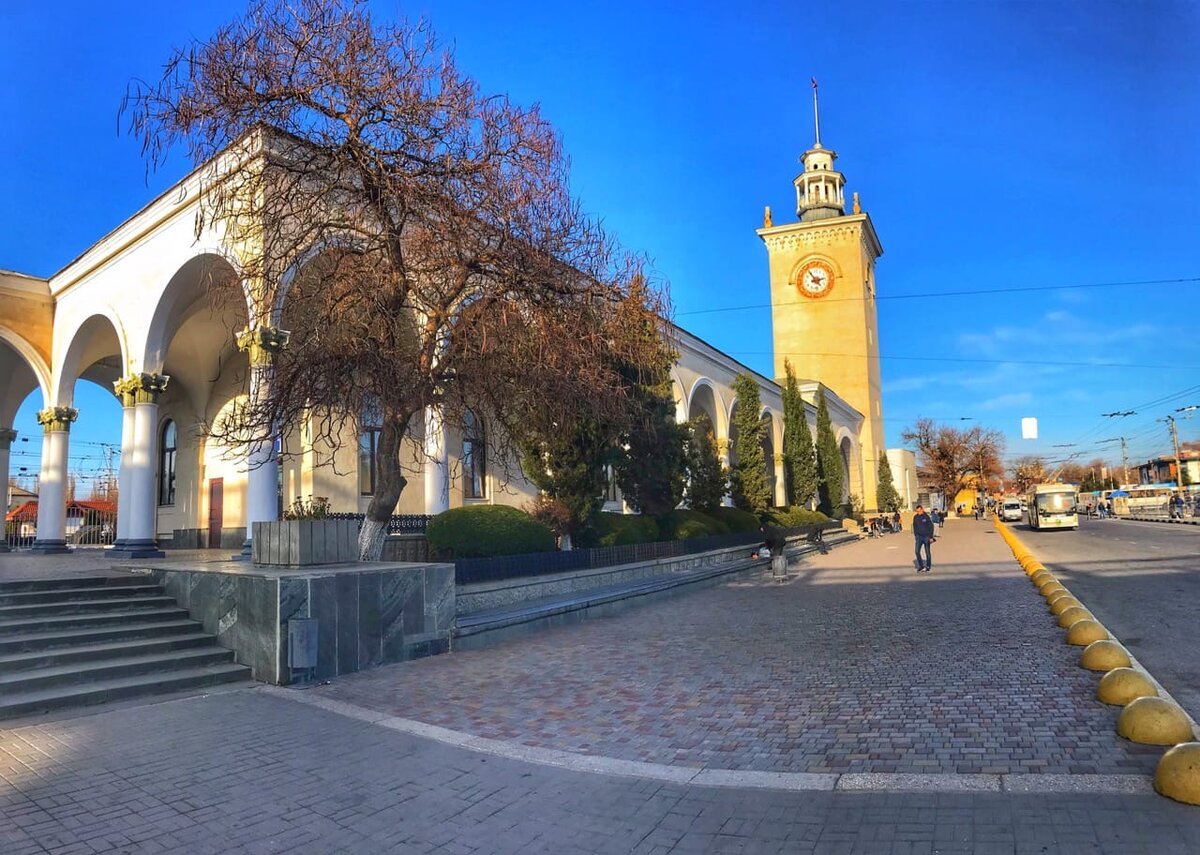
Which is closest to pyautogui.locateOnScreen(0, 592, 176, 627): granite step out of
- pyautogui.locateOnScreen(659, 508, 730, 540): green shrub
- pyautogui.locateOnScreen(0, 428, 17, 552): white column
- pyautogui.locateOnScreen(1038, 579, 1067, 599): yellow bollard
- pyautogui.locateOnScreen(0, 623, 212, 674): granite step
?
pyautogui.locateOnScreen(0, 623, 212, 674): granite step

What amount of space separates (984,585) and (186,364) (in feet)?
75.9

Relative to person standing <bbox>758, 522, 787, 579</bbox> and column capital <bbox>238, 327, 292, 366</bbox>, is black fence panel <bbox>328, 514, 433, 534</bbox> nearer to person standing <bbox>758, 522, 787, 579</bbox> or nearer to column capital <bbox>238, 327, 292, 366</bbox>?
column capital <bbox>238, 327, 292, 366</bbox>

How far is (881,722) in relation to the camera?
625 cm

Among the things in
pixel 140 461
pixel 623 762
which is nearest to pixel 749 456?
pixel 140 461

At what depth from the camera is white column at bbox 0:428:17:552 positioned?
2295cm

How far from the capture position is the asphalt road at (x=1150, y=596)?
8.16 meters

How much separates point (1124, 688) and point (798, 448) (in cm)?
3382

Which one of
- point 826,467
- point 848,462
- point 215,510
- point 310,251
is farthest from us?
point 848,462

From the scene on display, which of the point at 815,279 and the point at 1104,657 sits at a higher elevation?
the point at 815,279

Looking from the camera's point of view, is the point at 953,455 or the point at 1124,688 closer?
the point at 1124,688

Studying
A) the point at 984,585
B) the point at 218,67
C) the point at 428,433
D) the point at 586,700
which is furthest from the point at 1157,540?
the point at 218,67

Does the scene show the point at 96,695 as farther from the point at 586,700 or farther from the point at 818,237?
the point at 818,237

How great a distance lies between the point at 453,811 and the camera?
465 centimetres

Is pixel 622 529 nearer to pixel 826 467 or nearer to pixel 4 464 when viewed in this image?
pixel 4 464
